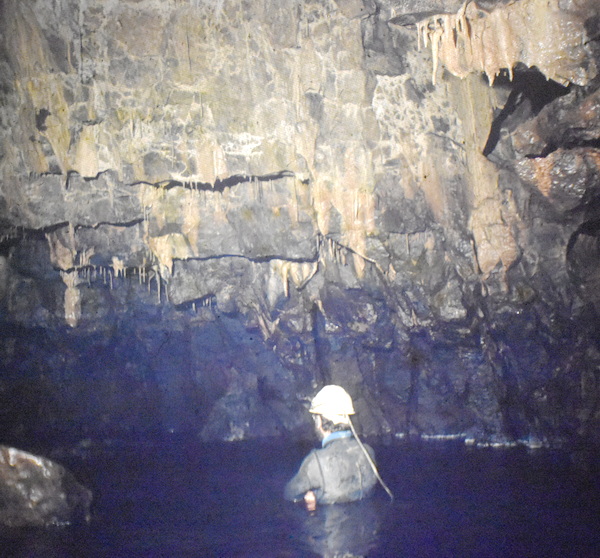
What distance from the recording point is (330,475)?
5000 mm

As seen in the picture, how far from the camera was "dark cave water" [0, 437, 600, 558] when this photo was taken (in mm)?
5316

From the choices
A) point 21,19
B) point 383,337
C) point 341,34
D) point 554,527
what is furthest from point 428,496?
point 21,19

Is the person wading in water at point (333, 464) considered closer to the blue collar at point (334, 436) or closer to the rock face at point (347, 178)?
the blue collar at point (334, 436)

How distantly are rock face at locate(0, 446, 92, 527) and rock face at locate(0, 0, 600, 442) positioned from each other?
16.7 feet

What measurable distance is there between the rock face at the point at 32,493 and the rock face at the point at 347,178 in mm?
5101

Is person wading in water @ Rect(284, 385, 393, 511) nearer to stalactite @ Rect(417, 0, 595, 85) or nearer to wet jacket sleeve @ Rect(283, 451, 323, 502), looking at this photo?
wet jacket sleeve @ Rect(283, 451, 323, 502)

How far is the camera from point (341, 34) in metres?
8.72

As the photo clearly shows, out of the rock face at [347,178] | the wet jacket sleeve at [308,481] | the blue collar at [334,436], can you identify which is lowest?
the wet jacket sleeve at [308,481]

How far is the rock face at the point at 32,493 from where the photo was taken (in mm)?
6203

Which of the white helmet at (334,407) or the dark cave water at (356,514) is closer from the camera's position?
the white helmet at (334,407)

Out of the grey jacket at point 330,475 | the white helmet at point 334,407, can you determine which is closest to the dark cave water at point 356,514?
the grey jacket at point 330,475

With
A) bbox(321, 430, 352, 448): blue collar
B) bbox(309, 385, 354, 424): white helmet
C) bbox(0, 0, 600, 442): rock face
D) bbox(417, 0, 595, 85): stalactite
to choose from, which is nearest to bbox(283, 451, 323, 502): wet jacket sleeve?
bbox(321, 430, 352, 448): blue collar

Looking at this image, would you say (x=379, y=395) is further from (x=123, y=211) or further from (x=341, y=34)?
(x=341, y=34)

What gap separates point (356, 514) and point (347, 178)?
5.77 m
